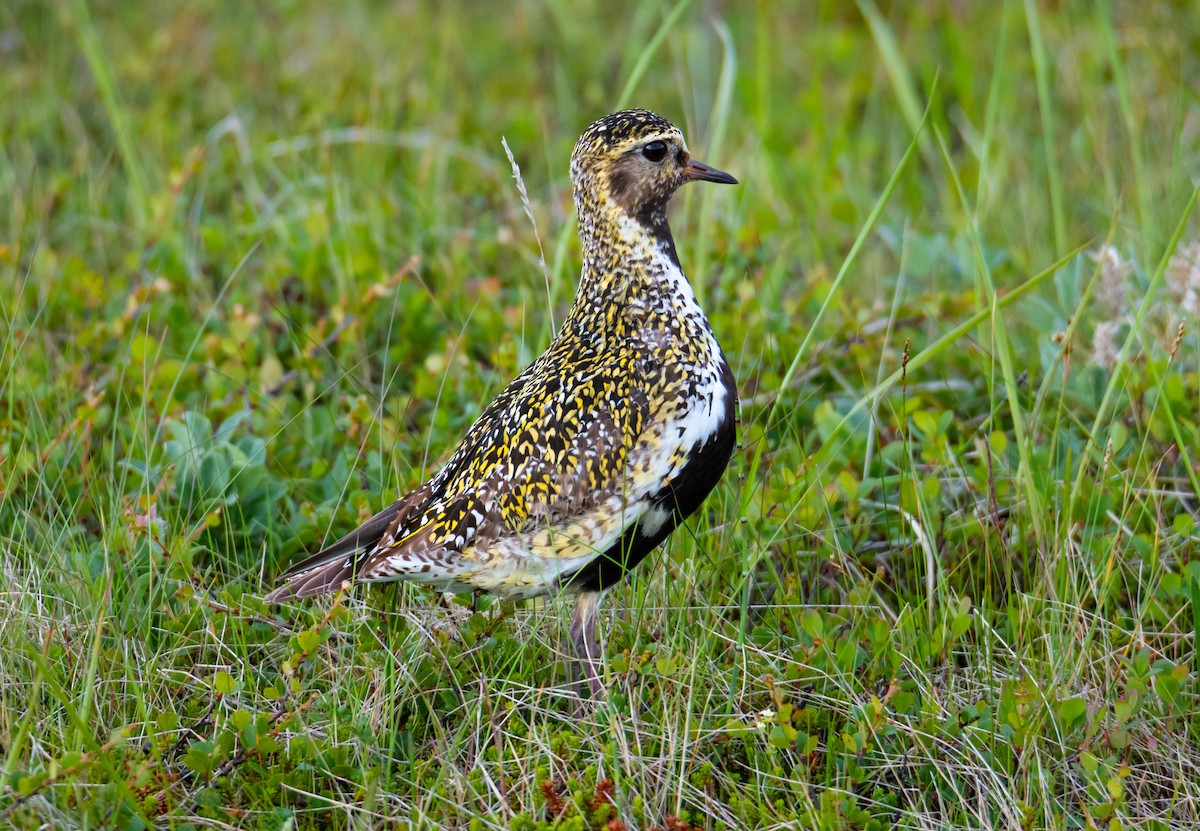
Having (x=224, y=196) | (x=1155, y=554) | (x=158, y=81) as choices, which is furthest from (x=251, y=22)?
(x=1155, y=554)

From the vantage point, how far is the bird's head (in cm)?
445

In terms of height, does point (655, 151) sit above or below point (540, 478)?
above

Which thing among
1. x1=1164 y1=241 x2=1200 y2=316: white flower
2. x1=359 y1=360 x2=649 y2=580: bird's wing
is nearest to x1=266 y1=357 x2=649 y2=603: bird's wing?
x1=359 y1=360 x2=649 y2=580: bird's wing

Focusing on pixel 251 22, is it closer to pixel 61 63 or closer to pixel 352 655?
pixel 61 63

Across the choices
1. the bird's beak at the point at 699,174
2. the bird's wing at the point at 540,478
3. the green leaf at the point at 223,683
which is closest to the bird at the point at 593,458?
the bird's wing at the point at 540,478

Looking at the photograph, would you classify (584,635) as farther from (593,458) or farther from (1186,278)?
(1186,278)

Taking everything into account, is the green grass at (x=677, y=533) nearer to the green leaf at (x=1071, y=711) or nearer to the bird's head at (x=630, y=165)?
the green leaf at (x=1071, y=711)

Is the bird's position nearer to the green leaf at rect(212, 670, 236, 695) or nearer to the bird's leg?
the bird's leg

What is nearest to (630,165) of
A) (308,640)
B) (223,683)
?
(308,640)

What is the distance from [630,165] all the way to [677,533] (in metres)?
1.29

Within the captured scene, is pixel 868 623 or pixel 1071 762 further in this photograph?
pixel 868 623

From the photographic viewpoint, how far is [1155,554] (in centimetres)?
436

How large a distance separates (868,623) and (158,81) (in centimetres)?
657

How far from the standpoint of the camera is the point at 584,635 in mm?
4309
